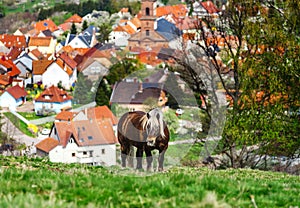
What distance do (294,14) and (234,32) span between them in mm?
2389

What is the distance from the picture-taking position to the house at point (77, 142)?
3122 cm

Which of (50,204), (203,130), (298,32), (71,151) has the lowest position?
(71,151)

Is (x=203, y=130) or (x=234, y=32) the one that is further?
(x=203, y=130)

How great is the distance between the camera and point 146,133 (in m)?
10.8

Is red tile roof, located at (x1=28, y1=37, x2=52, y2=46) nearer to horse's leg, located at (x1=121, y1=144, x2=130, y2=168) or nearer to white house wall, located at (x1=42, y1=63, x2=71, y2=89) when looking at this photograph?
white house wall, located at (x1=42, y1=63, x2=71, y2=89)

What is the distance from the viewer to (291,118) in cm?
1908

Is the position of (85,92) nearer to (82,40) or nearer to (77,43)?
(82,40)

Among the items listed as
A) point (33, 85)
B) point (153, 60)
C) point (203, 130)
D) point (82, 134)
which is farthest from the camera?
point (33, 85)

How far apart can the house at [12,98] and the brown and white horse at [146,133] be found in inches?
2164


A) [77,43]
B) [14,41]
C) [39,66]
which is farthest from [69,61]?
[14,41]

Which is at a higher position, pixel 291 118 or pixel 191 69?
pixel 191 69

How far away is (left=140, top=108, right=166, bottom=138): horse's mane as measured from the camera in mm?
10559

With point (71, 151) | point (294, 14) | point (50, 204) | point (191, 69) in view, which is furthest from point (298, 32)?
point (71, 151)

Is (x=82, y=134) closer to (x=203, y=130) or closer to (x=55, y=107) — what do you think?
(x=203, y=130)
